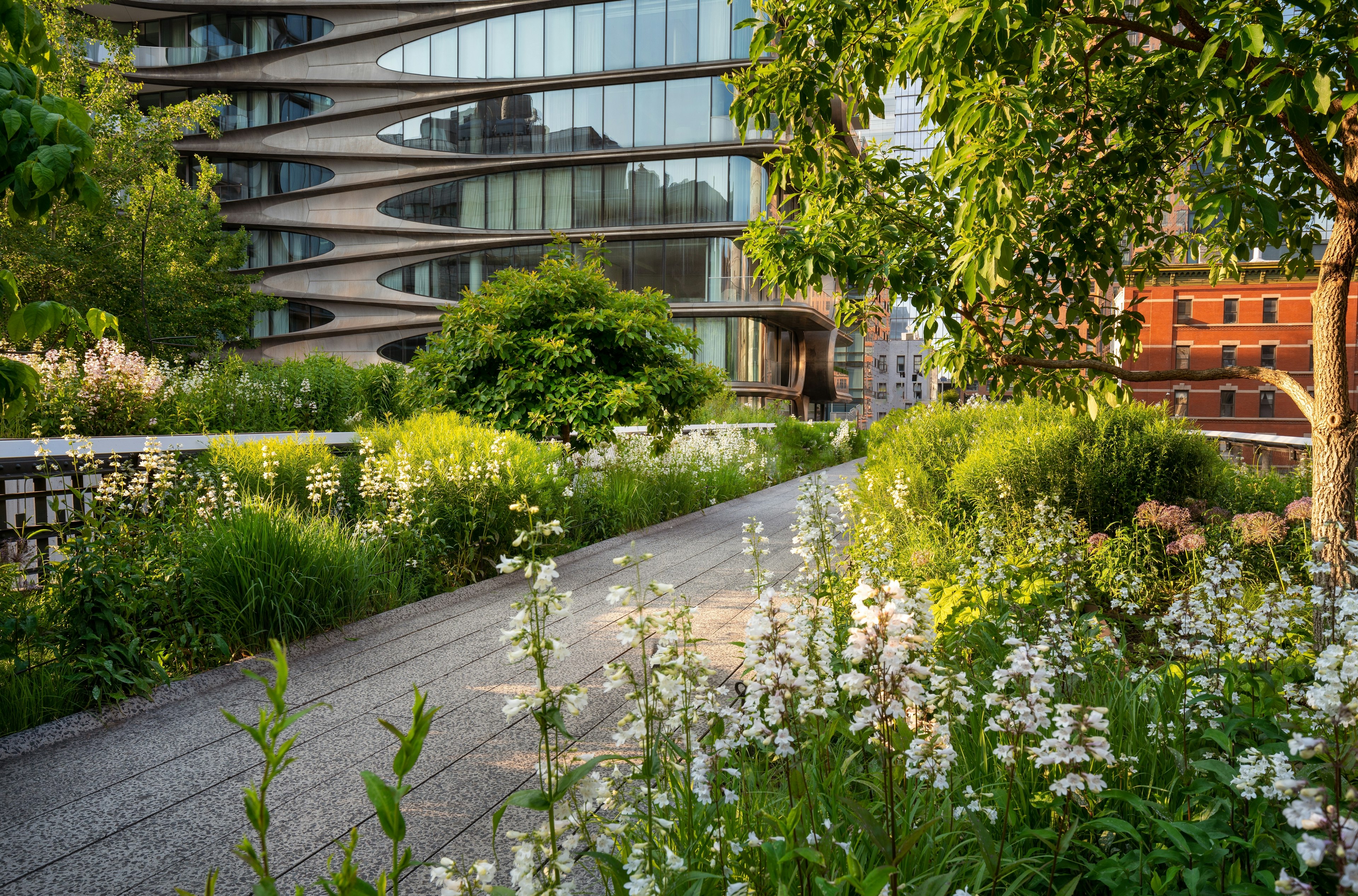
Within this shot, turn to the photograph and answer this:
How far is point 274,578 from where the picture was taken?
462 centimetres

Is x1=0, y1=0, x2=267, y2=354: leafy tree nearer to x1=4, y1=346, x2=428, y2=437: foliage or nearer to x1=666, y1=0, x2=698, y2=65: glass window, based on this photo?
x1=4, y1=346, x2=428, y2=437: foliage

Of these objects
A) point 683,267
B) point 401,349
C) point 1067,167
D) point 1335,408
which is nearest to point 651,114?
point 683,267

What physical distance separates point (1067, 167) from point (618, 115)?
26698 mm

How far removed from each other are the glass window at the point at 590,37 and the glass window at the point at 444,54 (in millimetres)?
5813

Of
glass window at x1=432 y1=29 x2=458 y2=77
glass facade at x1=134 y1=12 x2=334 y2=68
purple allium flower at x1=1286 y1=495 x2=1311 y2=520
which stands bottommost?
purple allium flower at x1=1286 y1=495 x2=1311 y2=520

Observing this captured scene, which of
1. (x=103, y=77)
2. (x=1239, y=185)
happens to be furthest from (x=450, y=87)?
(x=1239, y=185)

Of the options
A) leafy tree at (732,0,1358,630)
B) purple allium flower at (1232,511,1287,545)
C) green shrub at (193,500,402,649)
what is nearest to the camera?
leafy tree at (732,0,1358,630)

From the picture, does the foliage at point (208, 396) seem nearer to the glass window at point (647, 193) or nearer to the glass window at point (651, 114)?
the glass window at point (647, 193)

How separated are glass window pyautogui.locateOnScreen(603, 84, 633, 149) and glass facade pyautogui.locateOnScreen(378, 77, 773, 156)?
3 centimetres

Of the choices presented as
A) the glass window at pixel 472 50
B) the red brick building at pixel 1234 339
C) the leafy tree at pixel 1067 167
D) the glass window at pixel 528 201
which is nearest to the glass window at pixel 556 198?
the glass window at pixel 528 201

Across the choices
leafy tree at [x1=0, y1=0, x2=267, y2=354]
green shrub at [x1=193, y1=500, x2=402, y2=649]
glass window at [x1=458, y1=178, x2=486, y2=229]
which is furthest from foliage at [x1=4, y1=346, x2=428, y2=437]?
glass window at [x1=458, y1=178, x2=486, y2=229]

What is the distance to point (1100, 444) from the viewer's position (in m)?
5.94

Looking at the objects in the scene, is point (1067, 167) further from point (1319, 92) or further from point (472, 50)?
point (472, 50)

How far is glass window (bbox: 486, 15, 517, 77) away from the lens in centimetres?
2898
